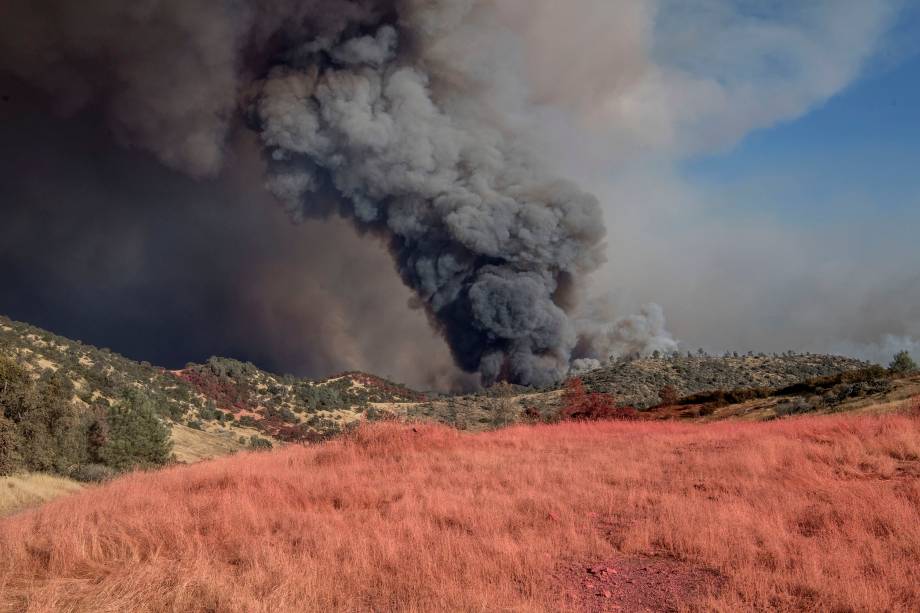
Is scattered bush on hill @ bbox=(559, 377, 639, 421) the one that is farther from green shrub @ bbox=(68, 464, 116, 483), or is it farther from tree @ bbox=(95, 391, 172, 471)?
green shrub @ bbox=(68, 464, 116, 483)

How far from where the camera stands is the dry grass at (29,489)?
12.2m

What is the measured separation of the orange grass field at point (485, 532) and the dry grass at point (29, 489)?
3.64 m

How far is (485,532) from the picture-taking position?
6430mm

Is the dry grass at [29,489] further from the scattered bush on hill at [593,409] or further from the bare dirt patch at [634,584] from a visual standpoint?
the scattered bush on hill at [593,409]

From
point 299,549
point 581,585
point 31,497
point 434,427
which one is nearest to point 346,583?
point 299,549

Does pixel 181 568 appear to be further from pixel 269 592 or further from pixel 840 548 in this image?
pixel 840 548

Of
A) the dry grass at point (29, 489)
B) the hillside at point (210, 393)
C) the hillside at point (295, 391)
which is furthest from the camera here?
the hillside at point (210, 393)

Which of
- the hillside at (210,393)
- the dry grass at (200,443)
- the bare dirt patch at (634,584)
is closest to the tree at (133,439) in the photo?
the hillside at (210,393)

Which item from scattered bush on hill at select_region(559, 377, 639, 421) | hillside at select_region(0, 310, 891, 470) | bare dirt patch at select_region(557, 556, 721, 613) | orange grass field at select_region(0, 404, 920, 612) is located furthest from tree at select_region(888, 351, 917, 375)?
bare dirt patch at select_region(557, 556, 721, 613)

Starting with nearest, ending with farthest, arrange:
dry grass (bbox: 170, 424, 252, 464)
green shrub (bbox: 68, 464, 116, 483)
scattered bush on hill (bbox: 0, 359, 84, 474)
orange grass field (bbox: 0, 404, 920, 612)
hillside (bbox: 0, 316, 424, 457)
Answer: orange grass field (bbox: 0, 404, 920, 612), scattered bush on hill (bbox: 0, 359, 84, 474), green shrub (bbox: 68, 464, 116, 483), dry grass (bbox: 170, 424, 252, 464), hillside (bbox: 0, 316, 424, 457)

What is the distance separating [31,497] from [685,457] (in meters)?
15.0

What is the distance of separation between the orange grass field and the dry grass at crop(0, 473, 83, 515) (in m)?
3.64

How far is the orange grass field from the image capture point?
4.71 m

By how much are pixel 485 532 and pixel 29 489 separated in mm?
13786
